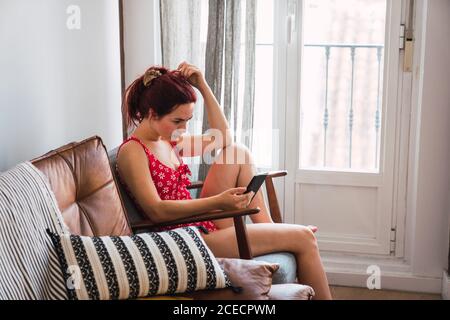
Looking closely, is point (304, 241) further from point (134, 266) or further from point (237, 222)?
point (134, 266)

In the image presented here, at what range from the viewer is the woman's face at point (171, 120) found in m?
2.46

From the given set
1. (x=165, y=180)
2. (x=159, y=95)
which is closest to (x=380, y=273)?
(x=165, y=180)

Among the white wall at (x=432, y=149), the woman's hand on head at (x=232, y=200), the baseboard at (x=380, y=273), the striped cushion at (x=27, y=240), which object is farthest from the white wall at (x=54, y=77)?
the white wall at (x=432, y=149)

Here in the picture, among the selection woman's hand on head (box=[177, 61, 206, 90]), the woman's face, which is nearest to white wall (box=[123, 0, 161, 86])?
woman's hand on head (box=[177, 61, 206, 90])

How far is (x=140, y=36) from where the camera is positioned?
3352mm

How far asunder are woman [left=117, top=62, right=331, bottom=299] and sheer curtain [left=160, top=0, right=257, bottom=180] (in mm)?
583

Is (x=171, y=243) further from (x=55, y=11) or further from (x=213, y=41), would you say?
(x=213, y=41)

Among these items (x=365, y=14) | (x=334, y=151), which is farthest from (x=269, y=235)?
(x=365, y=14)

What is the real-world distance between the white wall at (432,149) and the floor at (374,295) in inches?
4.3

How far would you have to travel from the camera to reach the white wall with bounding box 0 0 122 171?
7.36 feet

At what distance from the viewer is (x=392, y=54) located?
10.6 feet

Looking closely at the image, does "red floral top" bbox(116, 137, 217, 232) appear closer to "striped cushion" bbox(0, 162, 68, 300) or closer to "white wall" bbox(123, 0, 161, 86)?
"striped cushion" bbox(0, 162, 68, 300)
